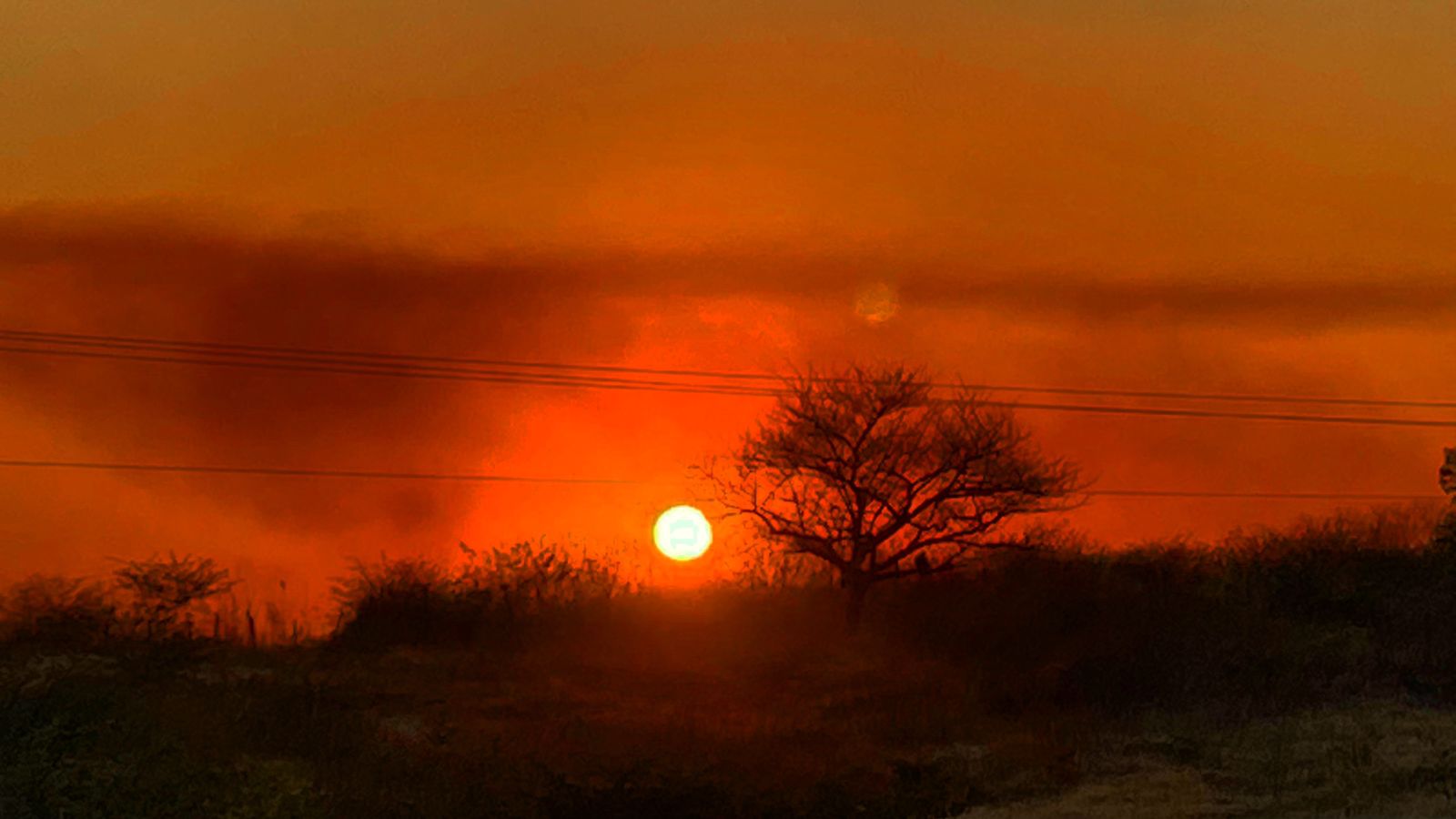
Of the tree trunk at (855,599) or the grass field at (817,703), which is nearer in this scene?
the grass field at (817,703)

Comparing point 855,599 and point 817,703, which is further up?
point 855,599

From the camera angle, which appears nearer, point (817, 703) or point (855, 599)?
point (817, 703)

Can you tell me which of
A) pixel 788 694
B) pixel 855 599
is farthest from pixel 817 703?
pixel 855 599

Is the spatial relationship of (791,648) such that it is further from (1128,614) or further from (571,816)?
(571,816)

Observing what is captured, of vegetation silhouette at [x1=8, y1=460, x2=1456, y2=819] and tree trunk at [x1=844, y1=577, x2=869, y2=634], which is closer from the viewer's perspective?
vegetation silhouette at [x1=8, y1=460, x2=1456, y2=819]

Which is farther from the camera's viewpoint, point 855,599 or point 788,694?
point 855,599

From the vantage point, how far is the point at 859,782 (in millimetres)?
23938

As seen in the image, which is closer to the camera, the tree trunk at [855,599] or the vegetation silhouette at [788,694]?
the vegetation silhouette at [788,694]

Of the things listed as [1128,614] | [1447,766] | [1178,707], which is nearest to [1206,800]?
[1447,766]

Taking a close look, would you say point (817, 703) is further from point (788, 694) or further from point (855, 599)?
point (855, 599)

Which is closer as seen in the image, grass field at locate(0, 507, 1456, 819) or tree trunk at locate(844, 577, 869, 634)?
grass field at locate(0, 507, 1456, 819)

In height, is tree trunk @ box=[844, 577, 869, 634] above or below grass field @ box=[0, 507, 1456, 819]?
above

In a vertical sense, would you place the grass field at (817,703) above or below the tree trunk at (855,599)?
below

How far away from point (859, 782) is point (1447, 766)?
7740 millimetres
